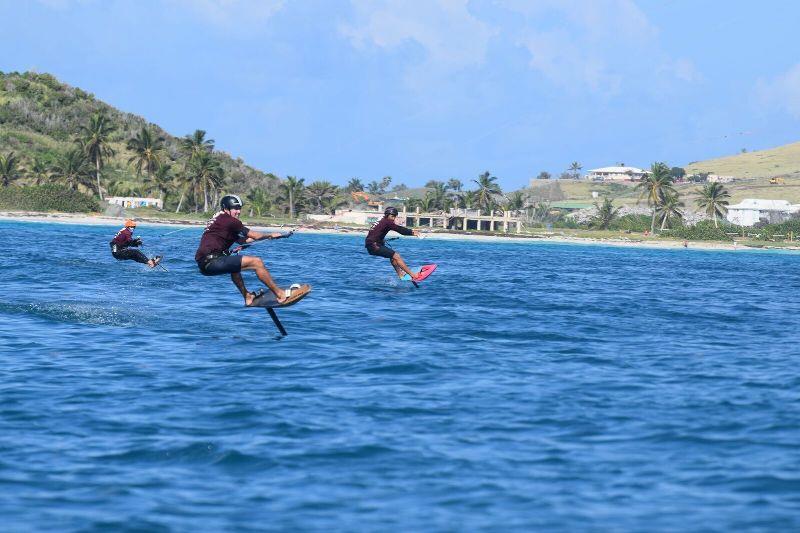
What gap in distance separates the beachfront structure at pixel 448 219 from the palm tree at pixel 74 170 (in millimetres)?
30010

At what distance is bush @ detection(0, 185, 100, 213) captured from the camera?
12200 centimetres

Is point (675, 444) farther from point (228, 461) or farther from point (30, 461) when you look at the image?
point (30, 461)

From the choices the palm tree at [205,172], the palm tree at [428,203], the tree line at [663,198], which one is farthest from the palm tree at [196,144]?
the tree line at [663,198]

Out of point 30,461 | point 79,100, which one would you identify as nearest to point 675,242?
point 79,100

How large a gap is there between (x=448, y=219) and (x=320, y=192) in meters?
18.8

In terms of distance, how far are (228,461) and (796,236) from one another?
157 meters

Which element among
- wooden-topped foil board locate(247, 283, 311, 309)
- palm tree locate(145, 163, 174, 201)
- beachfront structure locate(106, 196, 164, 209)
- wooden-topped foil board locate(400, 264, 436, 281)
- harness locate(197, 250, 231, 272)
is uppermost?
palm tree locate(145, 163, 174, 201)

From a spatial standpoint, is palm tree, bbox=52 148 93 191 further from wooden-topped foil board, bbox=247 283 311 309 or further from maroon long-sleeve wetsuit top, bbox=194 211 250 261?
maroon long-sleeve wetsuit top, bbox=194 211 250 261

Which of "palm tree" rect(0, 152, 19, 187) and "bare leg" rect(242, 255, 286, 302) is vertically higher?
"palm tree" rect(0, 152, 19, 187)

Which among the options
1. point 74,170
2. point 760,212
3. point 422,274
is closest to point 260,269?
point 422,274

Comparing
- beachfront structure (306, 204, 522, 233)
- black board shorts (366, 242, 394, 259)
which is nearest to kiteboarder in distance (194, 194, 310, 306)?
black board shorts (366, 242, 394, 259)

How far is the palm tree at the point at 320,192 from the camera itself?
149m

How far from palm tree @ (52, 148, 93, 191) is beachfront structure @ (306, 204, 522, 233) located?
30010 millimetres

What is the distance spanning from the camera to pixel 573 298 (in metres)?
32.6
